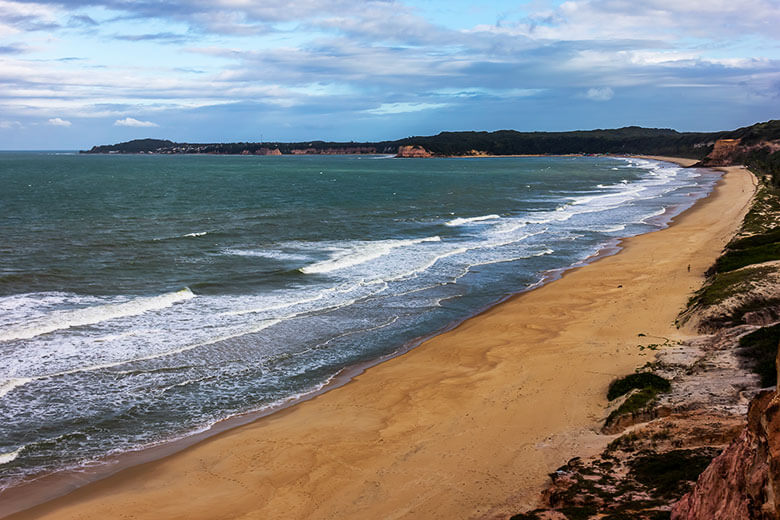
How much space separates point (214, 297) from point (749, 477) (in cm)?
2169

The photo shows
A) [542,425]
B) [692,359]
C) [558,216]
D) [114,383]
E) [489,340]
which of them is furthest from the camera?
[558,216]

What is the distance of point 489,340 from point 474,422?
6409mm

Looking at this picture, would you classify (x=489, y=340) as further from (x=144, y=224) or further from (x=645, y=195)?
(x=645, y=195)

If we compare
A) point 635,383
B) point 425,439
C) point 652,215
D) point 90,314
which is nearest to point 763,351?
point 635,383

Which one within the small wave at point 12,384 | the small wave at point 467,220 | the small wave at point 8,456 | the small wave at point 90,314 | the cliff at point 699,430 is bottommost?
the small wave at point 8,456

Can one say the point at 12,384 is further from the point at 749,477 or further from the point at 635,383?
the point at 749,477

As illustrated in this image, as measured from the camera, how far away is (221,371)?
17.6m

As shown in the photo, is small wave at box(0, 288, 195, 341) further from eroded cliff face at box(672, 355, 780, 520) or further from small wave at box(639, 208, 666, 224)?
small wave at box(639, 208, 666, 224)

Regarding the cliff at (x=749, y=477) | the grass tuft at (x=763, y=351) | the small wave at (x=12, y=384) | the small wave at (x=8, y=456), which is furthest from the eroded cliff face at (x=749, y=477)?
the small wave at (x=12, y=384)

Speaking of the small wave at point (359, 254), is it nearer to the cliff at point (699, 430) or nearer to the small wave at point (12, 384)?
the small wave at point (12, 384)

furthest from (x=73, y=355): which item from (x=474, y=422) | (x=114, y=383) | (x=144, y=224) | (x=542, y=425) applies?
(x=144, y=224)

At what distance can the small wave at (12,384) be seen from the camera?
15874 mm

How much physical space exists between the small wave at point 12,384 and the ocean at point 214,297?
0.06m

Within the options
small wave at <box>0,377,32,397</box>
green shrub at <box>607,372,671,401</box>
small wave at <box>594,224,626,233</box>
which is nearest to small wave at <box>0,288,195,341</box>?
small wave at <box>0,377,32,397</box>
